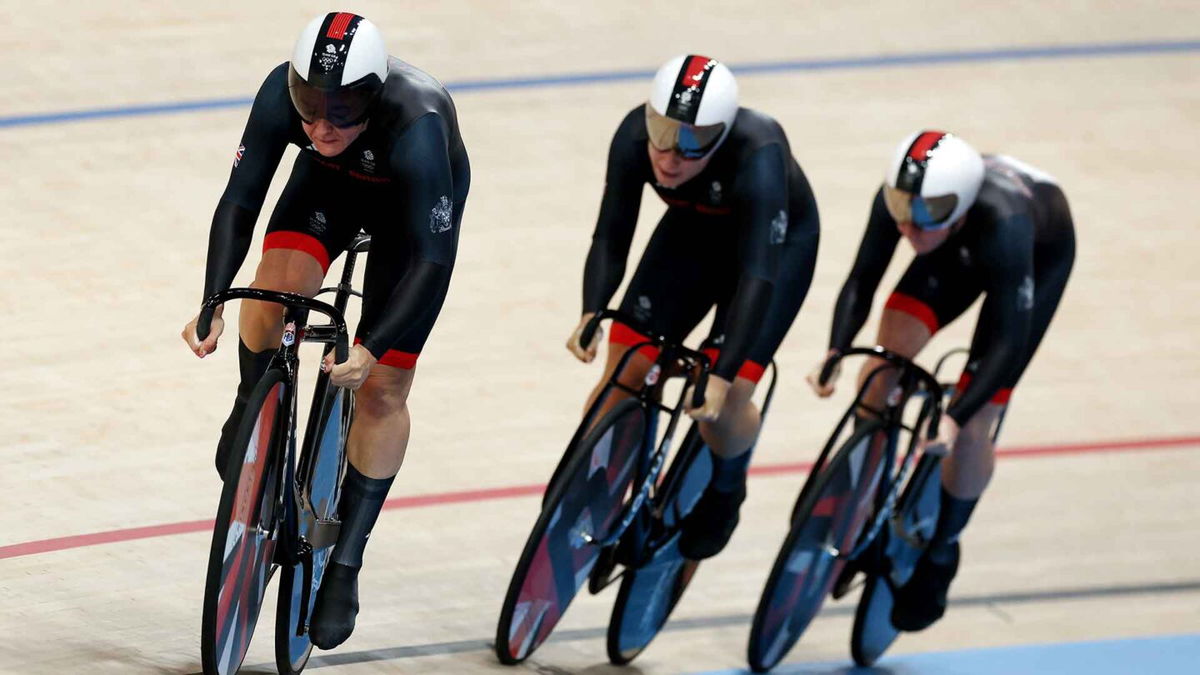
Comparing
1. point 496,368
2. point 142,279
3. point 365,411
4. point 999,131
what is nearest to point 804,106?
point 999,131

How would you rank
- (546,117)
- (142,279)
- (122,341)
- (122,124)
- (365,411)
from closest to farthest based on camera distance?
(365,411)
(122,341)
(142,279)
(122,124)
(546,117)

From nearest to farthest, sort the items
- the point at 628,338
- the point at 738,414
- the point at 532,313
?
A: the point at 628,338
the point at 738,414
the point at 532,313

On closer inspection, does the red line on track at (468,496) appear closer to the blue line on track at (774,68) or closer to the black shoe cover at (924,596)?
the black shoe cover at (924,596)

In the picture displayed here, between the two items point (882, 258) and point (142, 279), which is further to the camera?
point (142, 279)

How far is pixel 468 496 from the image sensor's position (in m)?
4.75

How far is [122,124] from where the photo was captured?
21.2 feet

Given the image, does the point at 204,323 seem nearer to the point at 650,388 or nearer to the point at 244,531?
the point at 244,531

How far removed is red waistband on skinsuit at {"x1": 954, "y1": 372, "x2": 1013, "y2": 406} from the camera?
13.8 feet

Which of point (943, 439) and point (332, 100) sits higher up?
point (332, 100)

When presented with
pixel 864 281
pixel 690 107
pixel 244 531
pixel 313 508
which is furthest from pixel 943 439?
pixel 244 531

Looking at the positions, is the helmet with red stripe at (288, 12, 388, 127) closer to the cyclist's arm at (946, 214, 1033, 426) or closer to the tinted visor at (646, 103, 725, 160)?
the tinted visor at (646, 103, 725, 160)

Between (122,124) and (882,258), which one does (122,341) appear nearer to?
(122,124)

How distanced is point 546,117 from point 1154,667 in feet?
11.2

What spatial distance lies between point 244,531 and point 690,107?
4.15 ft
